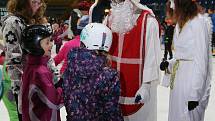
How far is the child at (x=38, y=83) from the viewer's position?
2377mm

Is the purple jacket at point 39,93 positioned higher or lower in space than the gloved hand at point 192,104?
higher

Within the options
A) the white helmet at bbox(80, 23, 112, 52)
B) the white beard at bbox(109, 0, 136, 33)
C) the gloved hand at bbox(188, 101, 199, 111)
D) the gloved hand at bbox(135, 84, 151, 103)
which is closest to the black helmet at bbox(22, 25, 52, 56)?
the white helmet at bbox(80, 23, 112, 52)

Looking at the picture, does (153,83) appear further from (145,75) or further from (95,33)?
(95,33)

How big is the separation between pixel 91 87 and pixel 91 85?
0.03ft

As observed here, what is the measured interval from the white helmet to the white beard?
0.88 feet

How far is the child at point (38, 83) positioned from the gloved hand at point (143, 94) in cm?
47

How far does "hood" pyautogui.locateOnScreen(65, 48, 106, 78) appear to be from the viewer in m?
2.14

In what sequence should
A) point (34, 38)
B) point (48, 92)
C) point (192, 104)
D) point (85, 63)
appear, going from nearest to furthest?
point (85, 63) → point (48, 92) → point (34, 38) → point (192, 104)

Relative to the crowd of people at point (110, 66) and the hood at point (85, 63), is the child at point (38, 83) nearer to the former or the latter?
the crowd of people at point (110, 66)

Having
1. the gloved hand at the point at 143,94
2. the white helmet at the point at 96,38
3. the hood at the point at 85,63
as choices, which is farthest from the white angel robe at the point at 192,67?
the hood at the point at 85,63

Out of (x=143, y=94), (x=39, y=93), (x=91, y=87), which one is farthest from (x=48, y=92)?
(x=143, y=94)

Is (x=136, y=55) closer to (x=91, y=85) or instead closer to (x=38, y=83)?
(x=91, y=85)

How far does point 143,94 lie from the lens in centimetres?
247

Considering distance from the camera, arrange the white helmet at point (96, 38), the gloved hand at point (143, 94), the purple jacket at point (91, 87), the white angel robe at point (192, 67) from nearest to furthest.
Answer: the purple jacket at point (91, 87), the white helmet at point (96, 38), the gloved hand at point (143, 94), the white angel robe at point (192, 67)
